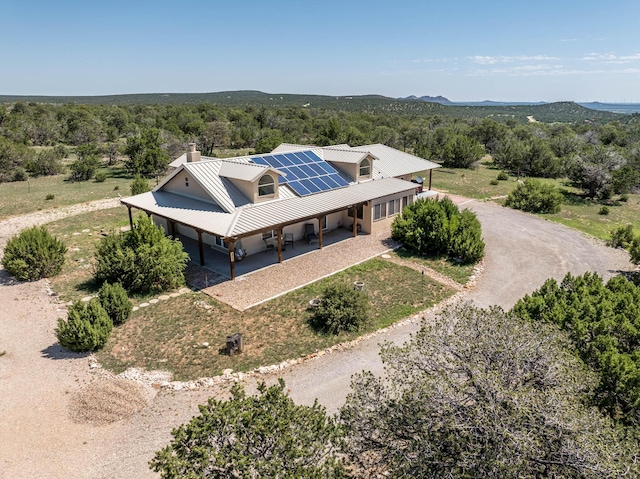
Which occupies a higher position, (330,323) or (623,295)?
(623,295)

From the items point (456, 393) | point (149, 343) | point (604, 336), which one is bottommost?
point (149, 343)

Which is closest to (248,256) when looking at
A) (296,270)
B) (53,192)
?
(296,270)

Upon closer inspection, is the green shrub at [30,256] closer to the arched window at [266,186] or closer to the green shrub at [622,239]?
the arched window at [266,186]

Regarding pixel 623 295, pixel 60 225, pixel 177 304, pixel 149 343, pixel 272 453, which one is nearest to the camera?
Answer: pixel 272 453

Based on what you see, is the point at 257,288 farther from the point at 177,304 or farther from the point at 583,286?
the point at 583,286

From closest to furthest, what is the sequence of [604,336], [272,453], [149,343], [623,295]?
[272,453]
[604,336]
[623,295]
[149,343]

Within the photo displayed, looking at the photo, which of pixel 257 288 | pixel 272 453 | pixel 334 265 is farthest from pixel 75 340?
pixel 334 265
